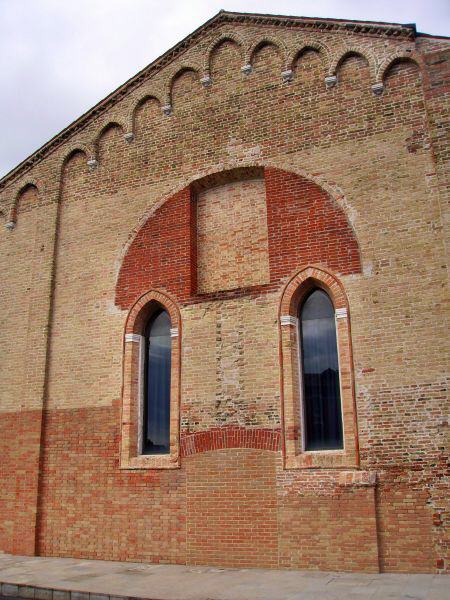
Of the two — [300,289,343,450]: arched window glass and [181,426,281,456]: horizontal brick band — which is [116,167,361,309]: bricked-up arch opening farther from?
[181,426,281,456]: horizontal brick band

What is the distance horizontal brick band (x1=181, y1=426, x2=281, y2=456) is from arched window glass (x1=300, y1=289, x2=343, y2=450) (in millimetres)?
602

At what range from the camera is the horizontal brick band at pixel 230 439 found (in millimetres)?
9922

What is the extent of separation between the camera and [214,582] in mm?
8430

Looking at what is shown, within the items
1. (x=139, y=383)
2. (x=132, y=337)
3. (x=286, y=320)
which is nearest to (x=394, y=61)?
(x=286, y=320)

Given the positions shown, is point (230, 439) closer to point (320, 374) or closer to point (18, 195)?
point (320, 374)

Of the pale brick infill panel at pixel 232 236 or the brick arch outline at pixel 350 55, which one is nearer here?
the brick arch outline at pixel 350 55

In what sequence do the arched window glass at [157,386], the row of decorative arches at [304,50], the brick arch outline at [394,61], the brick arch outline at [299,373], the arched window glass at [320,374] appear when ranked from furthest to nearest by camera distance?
the arched window glass at [157,386] → the row of decorative arches at [304,50] → the brick arch outline at [394,61] → the arched window glass at [320,374] → the brick arch outline at [299,373]

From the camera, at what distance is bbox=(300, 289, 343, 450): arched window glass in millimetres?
9875

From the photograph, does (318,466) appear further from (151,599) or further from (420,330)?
(151,599)

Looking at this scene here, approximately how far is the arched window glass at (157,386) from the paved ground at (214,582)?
212 centimetres

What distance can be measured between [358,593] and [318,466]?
2.30 m

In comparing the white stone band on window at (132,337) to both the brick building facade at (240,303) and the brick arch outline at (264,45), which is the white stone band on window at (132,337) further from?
the brick arch outline at (264,45)

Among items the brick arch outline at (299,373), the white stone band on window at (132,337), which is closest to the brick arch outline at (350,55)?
the brick arch outline at (299,373)

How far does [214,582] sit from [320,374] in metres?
3.67
